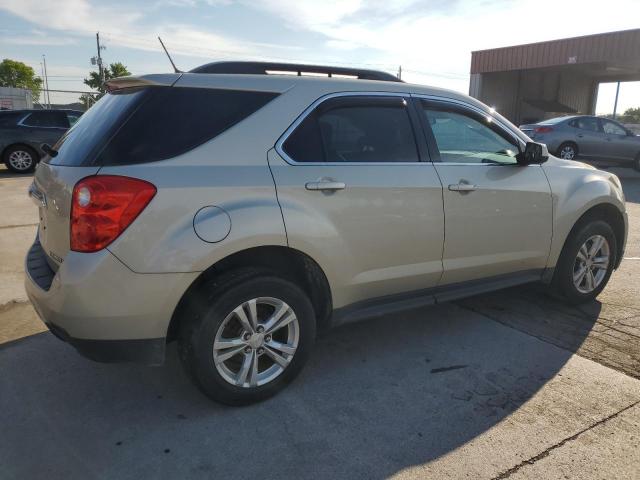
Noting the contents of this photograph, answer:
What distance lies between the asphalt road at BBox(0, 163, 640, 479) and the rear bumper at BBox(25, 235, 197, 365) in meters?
0.45

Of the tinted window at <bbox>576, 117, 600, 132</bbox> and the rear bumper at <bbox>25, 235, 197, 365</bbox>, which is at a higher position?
the tinted window at <bbox>576, 117, 600, 132</bbox>

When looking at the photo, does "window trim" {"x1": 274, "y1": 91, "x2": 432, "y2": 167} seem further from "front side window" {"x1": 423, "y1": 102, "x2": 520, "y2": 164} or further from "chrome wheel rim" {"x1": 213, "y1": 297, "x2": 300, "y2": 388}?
"chrome wheel rim" {"x1": 213, "y1": 297, "x2": 300, "y2": 388}

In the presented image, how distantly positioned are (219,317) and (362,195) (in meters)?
1.08

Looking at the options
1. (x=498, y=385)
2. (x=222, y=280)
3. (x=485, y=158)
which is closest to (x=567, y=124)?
(x=485, y=158)

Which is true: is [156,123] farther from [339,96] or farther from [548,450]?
[548,450]

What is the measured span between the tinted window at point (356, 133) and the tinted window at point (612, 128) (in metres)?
14.6

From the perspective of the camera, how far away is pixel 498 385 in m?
3.17

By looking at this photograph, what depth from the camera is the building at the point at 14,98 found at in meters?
30.4

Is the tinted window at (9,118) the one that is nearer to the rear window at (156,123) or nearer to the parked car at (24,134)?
the parked car at (24,134)

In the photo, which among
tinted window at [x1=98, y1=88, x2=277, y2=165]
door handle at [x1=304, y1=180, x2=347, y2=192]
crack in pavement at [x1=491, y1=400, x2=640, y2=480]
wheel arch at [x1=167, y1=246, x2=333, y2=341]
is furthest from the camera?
door handle at [x1=304, y1=180, x2=347, y2=192]

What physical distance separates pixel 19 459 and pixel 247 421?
1.07 m

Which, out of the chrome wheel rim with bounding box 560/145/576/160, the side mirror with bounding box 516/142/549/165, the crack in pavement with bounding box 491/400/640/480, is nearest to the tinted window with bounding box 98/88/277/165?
the side mirror with bounding box 516/142/549/165

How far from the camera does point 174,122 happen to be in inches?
104

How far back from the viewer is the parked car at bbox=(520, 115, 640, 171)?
1483 centimetres
